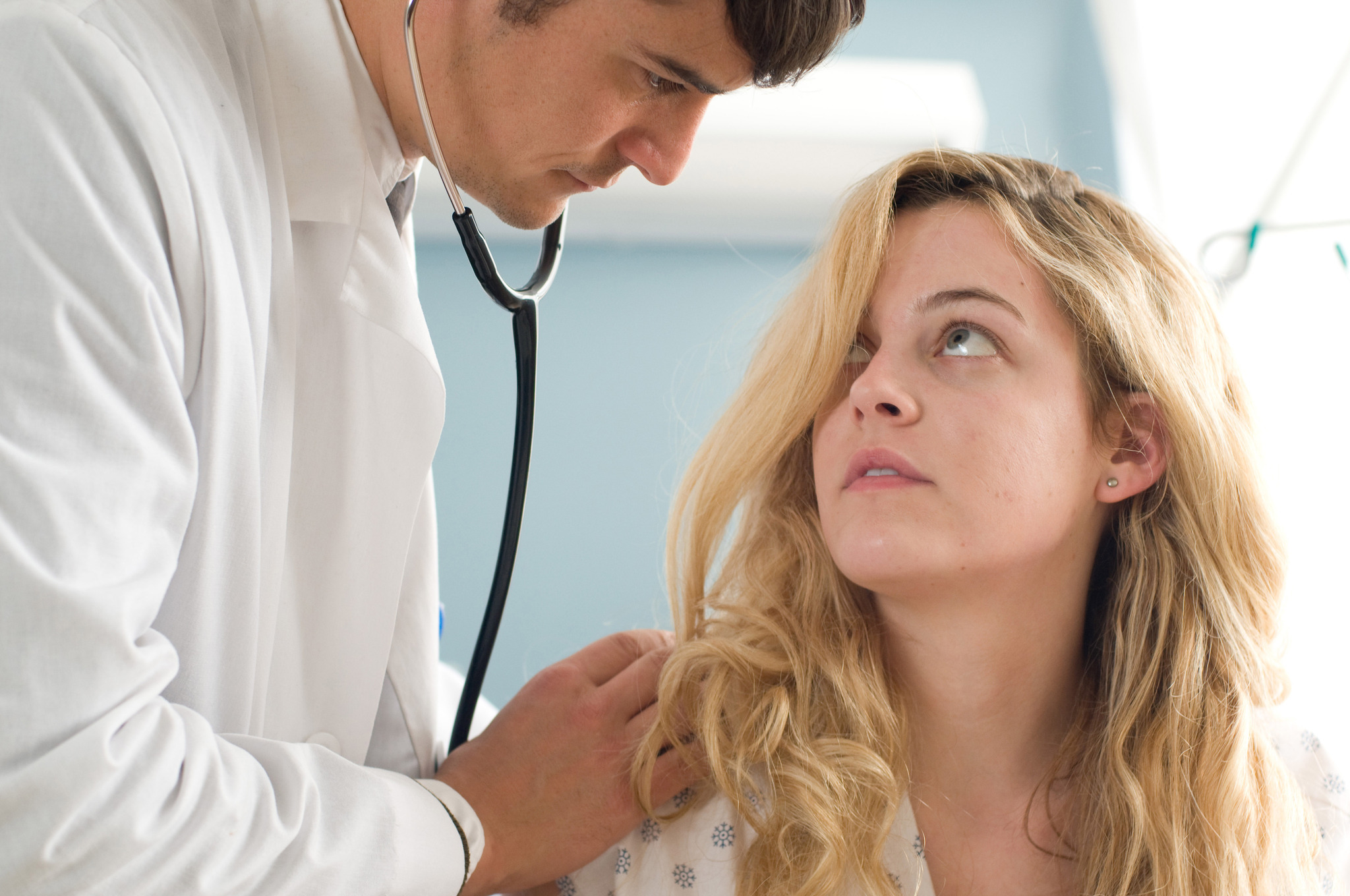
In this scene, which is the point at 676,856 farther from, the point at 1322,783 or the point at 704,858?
the point at 1322,783

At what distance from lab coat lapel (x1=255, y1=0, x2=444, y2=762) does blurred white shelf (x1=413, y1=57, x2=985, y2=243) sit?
3.94 ft

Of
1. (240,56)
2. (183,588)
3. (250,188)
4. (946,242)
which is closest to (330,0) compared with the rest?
(240,56)

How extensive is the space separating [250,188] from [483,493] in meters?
1.53

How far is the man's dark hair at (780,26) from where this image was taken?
1033mm

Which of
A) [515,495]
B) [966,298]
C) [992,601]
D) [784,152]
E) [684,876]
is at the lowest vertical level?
[684,876]

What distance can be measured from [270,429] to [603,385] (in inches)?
59.7

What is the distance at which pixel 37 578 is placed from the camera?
75 centimetres

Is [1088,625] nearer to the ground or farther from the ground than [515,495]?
nearer to the ground

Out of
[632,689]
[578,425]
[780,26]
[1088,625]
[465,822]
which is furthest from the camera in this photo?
[578,425]

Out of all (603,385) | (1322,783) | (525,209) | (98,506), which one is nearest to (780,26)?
(525,209)

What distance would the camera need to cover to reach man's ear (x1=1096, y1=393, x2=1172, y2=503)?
140cm

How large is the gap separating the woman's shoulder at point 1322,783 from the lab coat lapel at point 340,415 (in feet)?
3.90

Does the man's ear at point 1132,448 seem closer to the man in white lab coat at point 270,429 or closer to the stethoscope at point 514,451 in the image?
the man in white lab coat at point 270,429

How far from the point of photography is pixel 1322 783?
4.75 feet
